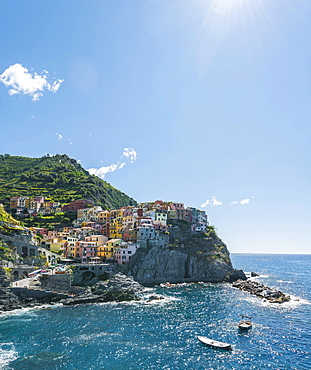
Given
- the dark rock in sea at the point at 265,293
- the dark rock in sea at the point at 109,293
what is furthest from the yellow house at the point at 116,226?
the dark rock in sea at the point at 265,293

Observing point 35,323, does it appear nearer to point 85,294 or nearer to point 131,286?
point 85,294

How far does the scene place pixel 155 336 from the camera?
48.9 m

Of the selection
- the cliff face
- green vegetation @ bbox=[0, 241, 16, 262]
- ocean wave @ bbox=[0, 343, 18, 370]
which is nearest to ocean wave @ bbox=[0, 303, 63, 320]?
green vegetation @ bbox=[0, 241, 16, 262]

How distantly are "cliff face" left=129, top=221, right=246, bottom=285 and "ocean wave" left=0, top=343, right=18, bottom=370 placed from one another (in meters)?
56.3

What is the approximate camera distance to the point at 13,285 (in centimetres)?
6938

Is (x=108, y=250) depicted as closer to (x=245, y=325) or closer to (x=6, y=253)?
(x=6, y=253)

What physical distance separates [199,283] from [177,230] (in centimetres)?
2587

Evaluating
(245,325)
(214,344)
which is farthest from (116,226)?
(214,344)

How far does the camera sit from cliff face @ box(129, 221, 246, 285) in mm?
100812

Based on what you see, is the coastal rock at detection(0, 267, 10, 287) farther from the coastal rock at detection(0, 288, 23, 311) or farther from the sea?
the sea

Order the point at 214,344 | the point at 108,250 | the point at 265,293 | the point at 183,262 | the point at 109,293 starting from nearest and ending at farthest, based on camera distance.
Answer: the point at 214,344 < the point at 109,293 < the point at 265,293 < the point at 108,250 < the point at 183,262

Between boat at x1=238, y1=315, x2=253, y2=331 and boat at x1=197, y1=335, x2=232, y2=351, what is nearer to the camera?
boat at x1=197, y1=335, x2=232, y2=351

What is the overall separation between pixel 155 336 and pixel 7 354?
78.5ft

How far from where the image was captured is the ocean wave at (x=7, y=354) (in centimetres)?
3825
